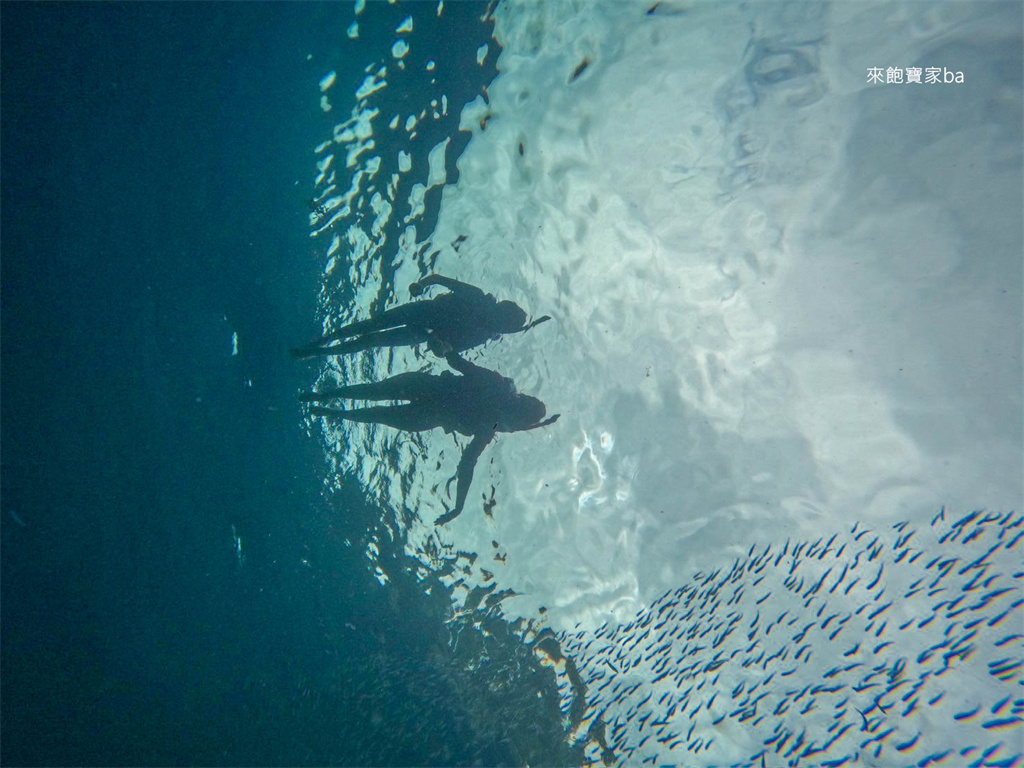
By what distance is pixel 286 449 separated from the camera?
43.2 feet

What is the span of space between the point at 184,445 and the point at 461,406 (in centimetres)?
967

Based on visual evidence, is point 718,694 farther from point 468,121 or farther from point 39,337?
point 39,337

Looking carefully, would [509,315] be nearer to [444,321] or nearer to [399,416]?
[444,321]

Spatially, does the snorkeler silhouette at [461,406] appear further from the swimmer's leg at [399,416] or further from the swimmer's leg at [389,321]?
the swimmer's leg at [389,321]

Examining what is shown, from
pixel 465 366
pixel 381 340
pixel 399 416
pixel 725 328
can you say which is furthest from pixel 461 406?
pixel 725 328

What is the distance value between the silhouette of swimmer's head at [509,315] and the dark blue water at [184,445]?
217 inches

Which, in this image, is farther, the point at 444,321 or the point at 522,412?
the point at 444,321

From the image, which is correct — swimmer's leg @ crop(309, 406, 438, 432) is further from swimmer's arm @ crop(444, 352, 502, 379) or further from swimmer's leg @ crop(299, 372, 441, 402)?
swimmer's arm @ crop(444, 352, 502, 379)

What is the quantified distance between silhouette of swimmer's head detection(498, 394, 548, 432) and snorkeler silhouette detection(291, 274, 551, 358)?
0.91 metres

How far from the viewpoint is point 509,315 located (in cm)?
585

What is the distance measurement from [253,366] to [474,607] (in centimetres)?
1016

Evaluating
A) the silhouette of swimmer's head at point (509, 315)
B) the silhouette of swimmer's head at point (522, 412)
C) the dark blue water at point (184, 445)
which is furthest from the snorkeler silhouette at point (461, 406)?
the dark blue water at point (184, 445)

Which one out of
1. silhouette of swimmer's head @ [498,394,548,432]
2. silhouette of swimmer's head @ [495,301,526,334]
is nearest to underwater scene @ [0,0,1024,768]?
silhouette of swimmer's head @ [498,394,548,432]

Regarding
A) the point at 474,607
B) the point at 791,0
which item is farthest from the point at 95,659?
the point at 791,0
